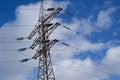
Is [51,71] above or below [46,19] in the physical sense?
below

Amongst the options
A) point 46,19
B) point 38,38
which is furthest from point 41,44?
point 46,19

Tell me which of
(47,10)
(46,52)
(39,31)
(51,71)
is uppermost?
(47,10)

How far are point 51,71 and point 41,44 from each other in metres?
4.39

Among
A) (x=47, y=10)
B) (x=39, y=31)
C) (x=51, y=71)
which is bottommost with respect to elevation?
(x=51, y=71)

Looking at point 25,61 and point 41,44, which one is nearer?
point 41,44

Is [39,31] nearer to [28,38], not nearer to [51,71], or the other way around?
[28,38]

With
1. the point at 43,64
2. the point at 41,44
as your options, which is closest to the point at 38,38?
the point at 41,44

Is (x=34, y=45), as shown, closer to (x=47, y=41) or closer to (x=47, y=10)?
(x=47, y=41)

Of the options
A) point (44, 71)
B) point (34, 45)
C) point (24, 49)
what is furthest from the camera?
point (24, 49)

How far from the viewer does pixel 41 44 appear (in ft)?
123

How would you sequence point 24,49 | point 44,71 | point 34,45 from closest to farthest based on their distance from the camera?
point 44,71 → point 34,45 → point 24,49

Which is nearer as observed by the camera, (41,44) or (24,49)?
(41,44)

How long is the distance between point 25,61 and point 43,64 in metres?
5.18

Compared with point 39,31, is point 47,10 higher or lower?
higher
